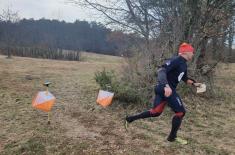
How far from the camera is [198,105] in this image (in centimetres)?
922

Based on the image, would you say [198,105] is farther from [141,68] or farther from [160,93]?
[160,93]

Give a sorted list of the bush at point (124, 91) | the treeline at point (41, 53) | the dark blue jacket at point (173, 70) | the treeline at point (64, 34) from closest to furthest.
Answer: the dark blue jacket at point (173, 70) → the bush at point (124, 91) → the treeline at point (41, 53) → the treeline at point (64, 34)

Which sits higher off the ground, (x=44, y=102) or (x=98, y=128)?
(x=44, y=102)

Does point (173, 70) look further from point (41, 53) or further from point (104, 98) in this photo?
point (41, 53)

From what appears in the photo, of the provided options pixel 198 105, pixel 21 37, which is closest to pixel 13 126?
pixel 198 105

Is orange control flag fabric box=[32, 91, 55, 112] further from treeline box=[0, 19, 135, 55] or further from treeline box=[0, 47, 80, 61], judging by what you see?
treeline box=[0, 19, 135, 55]

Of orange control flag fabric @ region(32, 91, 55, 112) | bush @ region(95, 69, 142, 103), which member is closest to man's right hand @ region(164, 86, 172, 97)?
orange control flag fabric @ region(32, 91, 55, 112)

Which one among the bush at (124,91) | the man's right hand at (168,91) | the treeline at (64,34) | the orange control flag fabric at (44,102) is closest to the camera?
the man's right hand at (168,91)

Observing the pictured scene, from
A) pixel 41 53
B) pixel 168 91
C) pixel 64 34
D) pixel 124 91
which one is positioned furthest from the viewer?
pixel 64 34

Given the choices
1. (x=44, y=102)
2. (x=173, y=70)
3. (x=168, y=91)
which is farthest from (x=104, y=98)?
(x=168, y=91)

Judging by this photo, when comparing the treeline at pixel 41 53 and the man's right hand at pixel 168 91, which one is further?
the treeline at pixel 41 53

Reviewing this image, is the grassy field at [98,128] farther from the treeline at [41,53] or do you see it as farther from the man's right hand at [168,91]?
the treeline at [41,53]

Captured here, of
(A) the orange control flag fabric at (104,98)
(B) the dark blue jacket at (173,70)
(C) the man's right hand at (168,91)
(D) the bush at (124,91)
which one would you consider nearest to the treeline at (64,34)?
(D) the bush at (124,91)

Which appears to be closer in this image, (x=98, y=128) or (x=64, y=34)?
(x=98, y=128)
